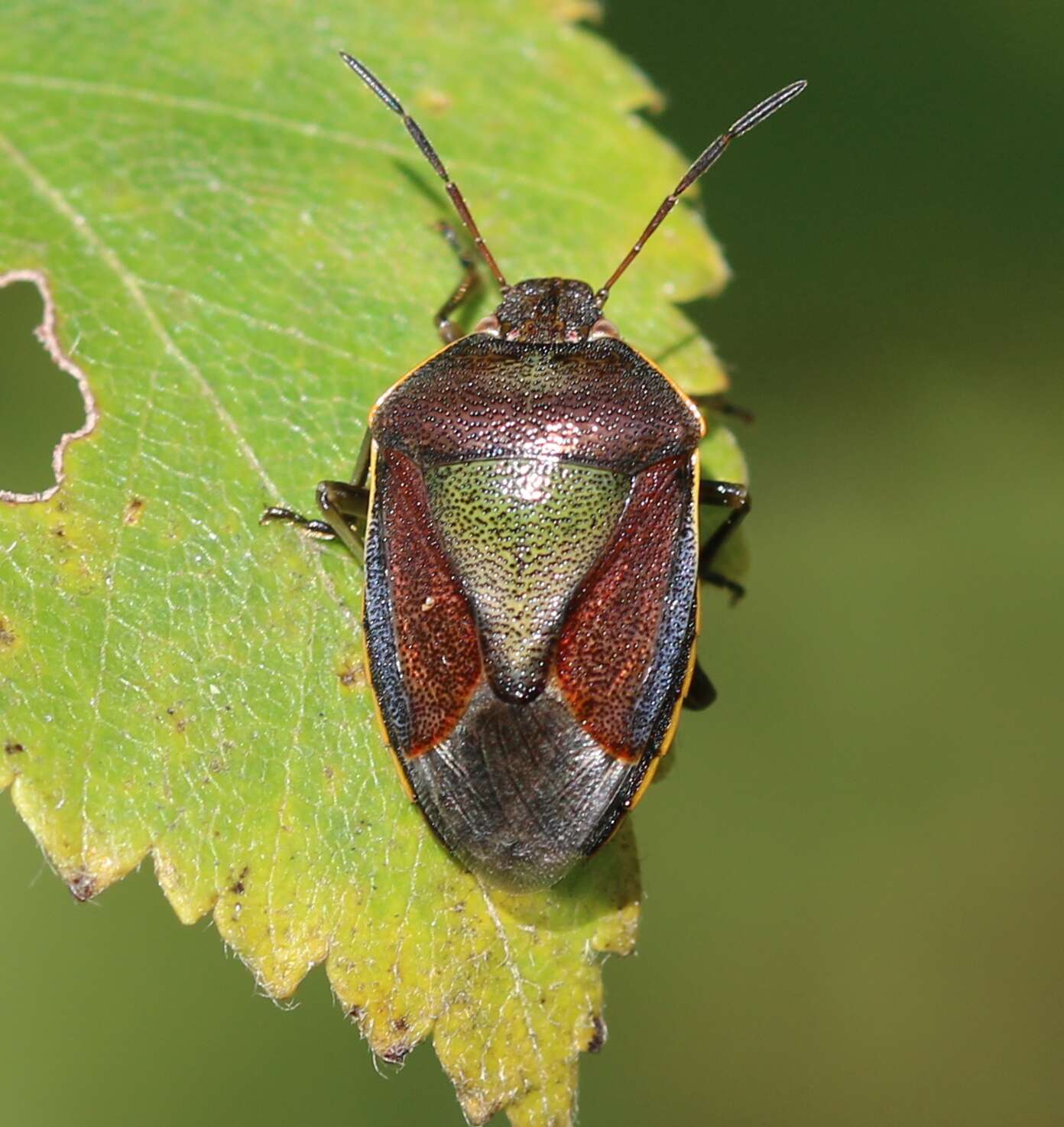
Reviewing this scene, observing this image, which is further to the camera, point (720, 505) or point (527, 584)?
point (720, 505)

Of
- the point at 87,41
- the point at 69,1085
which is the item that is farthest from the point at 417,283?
the point at 69,1085

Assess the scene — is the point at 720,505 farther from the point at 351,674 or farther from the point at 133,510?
the point at 133,510

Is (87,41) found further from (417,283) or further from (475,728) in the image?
(475,728)

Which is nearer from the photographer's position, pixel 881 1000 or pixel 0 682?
pixel 0 682

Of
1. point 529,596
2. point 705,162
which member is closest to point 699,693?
point 529,596

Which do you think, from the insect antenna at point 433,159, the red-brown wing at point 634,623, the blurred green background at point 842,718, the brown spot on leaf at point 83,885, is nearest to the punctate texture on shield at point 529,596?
the red-brown wing at point 634,623

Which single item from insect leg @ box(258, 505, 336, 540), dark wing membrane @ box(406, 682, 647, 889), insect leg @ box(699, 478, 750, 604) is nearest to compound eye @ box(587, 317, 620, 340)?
insect leg @ box(699, 478, 750, 604)
